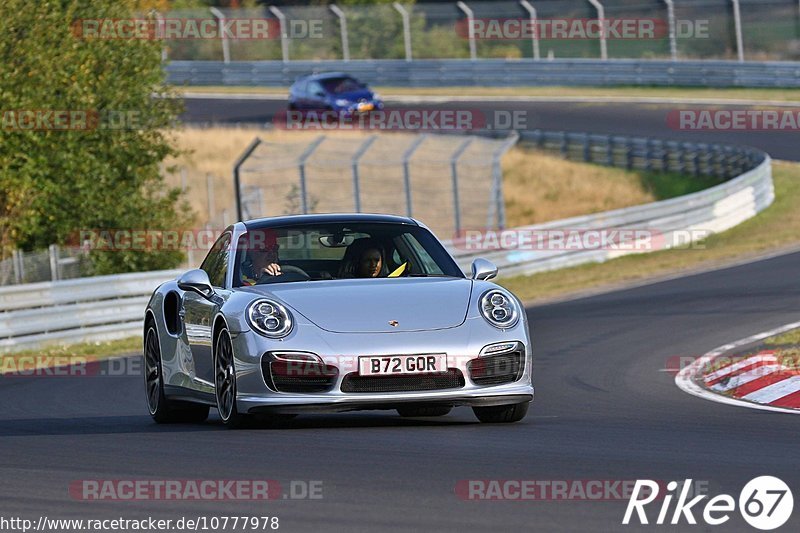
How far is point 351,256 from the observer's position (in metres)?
9.91

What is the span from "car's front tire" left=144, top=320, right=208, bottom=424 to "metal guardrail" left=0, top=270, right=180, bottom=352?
28.1ft

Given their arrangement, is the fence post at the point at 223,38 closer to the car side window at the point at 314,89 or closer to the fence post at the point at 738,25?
the car side window at the point at 314,89

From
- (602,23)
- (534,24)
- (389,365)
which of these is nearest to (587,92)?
(602,23)

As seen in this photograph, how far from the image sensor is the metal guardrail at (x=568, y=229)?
64.2 feet

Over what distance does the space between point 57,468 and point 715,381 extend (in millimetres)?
6313

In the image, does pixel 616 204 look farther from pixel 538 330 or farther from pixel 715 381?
pixel 715 381

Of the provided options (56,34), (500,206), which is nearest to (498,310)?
(56,34)

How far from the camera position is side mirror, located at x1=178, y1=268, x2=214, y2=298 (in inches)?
378

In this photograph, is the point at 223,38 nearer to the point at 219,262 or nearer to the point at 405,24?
the point at 405,24

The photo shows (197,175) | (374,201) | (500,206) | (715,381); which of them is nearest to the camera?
(715,381)

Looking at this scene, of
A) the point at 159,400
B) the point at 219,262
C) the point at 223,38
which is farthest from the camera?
the point at 223,38

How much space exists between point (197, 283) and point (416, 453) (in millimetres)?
2396

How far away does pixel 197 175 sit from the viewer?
134ft

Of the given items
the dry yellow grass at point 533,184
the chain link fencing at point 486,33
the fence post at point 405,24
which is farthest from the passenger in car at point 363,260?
the fence post at point 405,24
